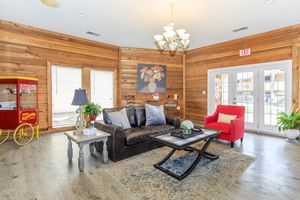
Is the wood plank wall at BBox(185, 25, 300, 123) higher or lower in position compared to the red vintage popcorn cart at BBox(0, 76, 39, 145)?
higher

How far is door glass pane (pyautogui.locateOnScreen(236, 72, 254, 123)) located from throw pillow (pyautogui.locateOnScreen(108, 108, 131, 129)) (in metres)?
3.98

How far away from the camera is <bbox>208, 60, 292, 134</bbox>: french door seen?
15.0 ft

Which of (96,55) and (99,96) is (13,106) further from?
(96,55)

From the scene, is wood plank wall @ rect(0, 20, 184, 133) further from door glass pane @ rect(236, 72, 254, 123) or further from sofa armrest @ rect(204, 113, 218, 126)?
sofa armrest @ rect(204, 113, 218, 126)

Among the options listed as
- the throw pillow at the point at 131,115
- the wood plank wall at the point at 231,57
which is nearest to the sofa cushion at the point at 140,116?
the throw pillow at the point at 131,115

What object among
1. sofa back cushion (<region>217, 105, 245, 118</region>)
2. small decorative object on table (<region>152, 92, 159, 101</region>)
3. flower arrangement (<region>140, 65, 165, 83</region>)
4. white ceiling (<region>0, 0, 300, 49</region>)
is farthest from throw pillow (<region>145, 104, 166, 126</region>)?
flower arrangement (<region>140, 65, 165, 83</region>)

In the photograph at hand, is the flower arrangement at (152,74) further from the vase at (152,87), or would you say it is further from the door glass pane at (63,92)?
the door glass pane at (63,92)

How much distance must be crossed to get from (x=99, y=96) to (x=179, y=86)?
3373mm

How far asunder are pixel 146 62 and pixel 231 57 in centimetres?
312

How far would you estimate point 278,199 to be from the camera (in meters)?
1.91

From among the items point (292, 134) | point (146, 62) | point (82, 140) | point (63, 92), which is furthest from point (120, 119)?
point (292, 134)

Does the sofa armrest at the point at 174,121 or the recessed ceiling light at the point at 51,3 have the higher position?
the recessed ceiling light at the point at 51,3

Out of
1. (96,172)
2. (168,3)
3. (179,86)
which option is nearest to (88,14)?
(168,3)

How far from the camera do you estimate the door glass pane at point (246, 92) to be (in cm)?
517
